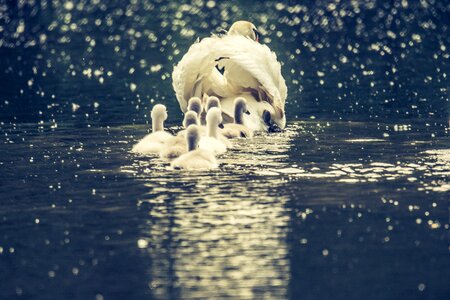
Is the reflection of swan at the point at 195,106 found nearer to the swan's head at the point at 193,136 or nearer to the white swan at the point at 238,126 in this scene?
the white swan at the point at 238,126

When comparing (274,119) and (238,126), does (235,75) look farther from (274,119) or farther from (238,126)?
(238,126)

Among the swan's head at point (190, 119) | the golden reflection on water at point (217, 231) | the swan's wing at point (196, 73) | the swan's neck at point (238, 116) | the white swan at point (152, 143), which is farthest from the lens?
the swan's wing at point (196, 73)

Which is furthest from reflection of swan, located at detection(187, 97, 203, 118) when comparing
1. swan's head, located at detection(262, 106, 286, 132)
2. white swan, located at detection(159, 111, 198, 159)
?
white swan, located at detection(159, 111, 198, 159)

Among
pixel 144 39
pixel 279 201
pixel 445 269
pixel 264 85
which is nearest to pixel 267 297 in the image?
pixel 445 269

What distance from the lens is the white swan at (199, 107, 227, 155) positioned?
1769 cm

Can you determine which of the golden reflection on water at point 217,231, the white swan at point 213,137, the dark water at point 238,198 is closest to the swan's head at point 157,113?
the dark water at point 238,198

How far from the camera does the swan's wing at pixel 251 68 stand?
20.8 meters

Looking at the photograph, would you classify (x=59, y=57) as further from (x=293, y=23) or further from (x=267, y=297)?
(x=267, y=297)

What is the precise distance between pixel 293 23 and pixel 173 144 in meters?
33.1

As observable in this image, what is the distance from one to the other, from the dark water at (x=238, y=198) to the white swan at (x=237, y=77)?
1.95 feet

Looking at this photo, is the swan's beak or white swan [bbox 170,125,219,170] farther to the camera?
the swan's beak

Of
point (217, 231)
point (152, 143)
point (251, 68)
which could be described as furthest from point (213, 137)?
point (217, 231)

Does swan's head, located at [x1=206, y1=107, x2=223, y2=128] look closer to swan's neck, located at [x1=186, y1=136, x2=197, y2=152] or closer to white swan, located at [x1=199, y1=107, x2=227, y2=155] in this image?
white swan, located at [x1=199, y1=107, x2=227, y2=155]

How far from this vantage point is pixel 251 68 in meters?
20.8
